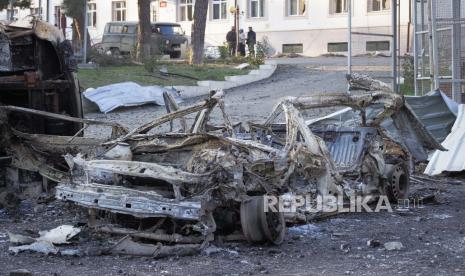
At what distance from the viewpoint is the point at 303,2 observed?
132 feet

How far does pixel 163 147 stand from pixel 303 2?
3397 cm

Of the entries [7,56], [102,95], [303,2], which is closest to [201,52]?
[102,95]

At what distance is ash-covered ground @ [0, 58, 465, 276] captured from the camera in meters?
6.18

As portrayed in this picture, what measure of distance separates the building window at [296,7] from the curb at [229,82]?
13068 mm

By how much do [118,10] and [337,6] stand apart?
16103mm

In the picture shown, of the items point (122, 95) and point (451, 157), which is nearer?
point (451, 157)

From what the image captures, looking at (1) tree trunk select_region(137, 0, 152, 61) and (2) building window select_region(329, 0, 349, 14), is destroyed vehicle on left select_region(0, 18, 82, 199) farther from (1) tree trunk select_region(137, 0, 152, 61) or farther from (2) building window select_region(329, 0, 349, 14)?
(2) building window select_region(329, 0, 349, 14)

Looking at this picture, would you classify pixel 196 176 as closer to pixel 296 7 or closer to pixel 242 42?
pixel 242 42

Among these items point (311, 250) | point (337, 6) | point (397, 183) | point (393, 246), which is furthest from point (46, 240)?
point (337, 6)

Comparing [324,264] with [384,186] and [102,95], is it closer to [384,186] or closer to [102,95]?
[384,186]

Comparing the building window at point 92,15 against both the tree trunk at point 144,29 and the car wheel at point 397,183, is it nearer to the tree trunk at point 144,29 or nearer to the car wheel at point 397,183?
the tree trunk at point 144,29

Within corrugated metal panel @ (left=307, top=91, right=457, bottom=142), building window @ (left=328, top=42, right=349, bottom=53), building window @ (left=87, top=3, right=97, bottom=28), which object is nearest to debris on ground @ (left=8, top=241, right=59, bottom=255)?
corrugated metal panel @ (left=307, top=91, right=457, bottom=142)

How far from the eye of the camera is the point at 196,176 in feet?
21.8

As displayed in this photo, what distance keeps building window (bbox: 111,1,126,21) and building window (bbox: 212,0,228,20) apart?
7.18 meters
